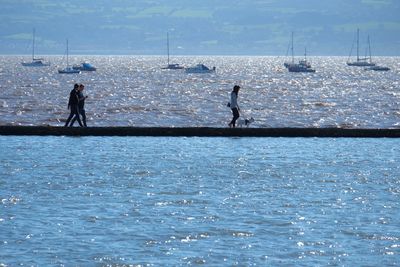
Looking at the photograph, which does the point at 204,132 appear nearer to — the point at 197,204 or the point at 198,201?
the point at 198,201

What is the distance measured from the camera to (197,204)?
22375 mm

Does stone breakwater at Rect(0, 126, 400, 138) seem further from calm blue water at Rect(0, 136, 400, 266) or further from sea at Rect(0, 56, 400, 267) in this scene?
calm blue water at Rect(0, 136, 400, 266)

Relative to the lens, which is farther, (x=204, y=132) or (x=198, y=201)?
(x=204, y=132)

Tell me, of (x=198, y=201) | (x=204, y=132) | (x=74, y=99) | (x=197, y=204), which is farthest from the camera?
(x=74, y=99)

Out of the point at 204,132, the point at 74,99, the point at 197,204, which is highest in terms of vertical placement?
the point at 74,99

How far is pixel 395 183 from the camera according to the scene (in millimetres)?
26219

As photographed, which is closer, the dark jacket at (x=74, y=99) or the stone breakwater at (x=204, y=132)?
the stone breakwater at (x=204, y=132)

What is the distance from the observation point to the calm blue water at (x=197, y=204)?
1770cm

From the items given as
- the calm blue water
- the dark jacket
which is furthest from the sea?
the dark jacket

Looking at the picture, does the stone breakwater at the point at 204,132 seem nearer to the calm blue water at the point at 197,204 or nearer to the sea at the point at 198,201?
the sea at the point at 198,201

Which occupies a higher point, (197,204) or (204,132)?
(204,132)

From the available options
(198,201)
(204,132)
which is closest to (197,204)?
(198,201)

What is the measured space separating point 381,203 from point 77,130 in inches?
568

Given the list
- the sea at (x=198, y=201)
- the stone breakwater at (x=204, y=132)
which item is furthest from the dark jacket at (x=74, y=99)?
the sea at (x=198, y=201)
